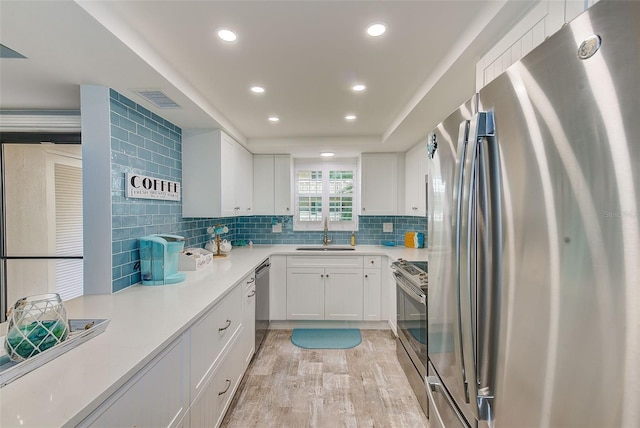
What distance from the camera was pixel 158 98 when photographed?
6.36 ft

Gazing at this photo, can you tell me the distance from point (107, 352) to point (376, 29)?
6.01 feet

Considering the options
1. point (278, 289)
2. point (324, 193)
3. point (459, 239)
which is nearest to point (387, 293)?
point (278, 289)

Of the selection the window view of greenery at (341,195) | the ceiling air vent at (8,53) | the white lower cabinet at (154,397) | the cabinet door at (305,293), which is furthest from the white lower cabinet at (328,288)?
the ceiling air vent at (8,53)

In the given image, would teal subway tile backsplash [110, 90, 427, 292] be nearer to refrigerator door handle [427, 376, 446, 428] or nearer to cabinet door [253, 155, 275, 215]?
cabinet door [253, 155, 275, 215]

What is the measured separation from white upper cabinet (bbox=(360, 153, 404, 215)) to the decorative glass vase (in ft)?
10.2

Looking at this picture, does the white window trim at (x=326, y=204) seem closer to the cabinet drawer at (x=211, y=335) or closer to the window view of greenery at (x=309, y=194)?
the window view of greenery at (x=309, y=194)

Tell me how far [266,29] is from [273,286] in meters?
2.72

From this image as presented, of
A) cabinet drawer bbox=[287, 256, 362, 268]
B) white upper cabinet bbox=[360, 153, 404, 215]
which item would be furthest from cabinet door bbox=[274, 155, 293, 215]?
white upper cabinet bbox=[360, 153, 404, 215]

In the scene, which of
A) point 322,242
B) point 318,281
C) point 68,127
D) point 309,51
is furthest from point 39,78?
point 322,242

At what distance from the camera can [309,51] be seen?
1591 millimetres

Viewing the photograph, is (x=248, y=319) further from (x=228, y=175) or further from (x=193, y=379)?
(x=228, y=175)

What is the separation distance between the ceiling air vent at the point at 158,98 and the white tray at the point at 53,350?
142cm

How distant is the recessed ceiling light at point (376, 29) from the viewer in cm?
137

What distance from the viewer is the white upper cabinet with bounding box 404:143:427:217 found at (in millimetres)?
2992
